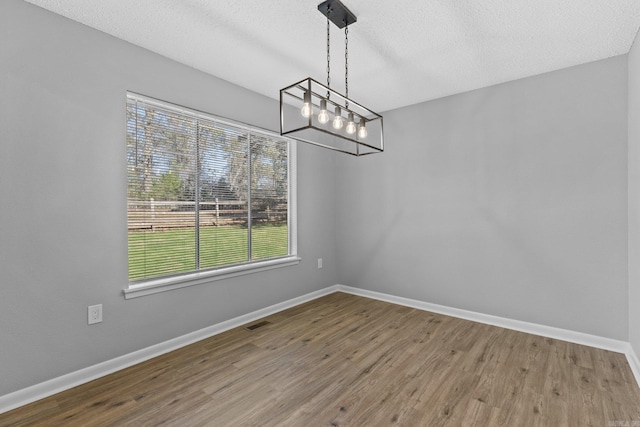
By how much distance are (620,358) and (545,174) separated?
1644 mm

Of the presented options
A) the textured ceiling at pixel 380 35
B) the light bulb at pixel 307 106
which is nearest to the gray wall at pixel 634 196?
the textured ceiling at pixel 380 35

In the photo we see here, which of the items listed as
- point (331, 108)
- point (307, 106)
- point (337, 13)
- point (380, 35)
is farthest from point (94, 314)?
point (331, 108)

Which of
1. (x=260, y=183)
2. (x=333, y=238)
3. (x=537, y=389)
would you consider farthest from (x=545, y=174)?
(x=260, y=183)

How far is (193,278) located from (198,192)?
2.67 feet

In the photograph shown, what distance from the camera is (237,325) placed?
303 cm

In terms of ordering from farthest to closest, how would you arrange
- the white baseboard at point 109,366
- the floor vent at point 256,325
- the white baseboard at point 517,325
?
the floor vent at point 256,325 → the white baseboard at point 517,325 → the white baseboard at point 109,366

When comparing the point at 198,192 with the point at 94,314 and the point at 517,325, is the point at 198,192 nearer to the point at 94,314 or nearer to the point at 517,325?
the point at 94,314

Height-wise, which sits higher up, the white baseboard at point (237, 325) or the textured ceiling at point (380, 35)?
Result: the textured ceiling at point (380, 35)

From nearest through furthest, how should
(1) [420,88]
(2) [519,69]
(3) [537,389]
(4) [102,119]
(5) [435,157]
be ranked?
(3) [537,389] < (4) [102,119] < (2) [519,69] < (1) [420,88] < (5) [435,157]

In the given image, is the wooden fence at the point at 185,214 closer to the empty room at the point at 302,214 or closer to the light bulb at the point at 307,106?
the empty room at the point at 302,214

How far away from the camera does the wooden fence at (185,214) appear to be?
2.44 meters

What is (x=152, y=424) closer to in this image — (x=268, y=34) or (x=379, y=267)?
(x=268, y=34)

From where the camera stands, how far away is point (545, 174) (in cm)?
282

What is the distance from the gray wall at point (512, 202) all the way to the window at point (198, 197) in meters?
1.40
